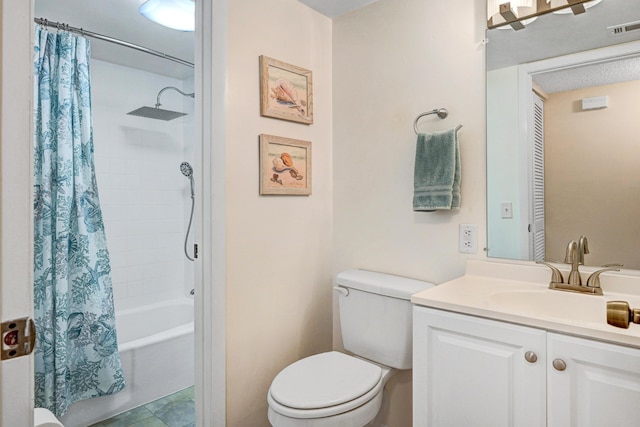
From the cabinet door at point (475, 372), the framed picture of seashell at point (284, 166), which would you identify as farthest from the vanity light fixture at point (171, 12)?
the cabinet door at point (475, 372)

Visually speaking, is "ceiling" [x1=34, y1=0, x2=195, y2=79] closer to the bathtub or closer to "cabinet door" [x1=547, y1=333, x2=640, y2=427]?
the bathtub

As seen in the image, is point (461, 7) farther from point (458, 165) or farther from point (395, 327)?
point (395, 327)

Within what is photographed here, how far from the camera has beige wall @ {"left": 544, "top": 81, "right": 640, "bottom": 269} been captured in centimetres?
129

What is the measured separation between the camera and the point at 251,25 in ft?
5.61

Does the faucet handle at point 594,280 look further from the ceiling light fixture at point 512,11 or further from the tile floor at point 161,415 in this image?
the tile floor at point 161,415

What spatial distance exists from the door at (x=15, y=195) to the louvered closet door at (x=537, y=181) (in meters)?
1.61

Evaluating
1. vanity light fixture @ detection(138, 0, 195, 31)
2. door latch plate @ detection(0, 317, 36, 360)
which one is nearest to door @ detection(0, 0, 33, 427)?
door latch plate @ detection(0, 317, 36, 360)

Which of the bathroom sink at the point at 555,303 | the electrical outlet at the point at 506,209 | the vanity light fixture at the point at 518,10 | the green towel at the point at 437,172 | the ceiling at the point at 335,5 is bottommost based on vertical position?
the bathroom sink at the point at 555,303

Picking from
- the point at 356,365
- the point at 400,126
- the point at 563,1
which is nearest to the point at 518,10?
the point at 563,1

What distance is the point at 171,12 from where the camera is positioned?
1902mm

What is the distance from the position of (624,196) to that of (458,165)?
573 millimetres

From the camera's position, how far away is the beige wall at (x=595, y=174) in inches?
50.8

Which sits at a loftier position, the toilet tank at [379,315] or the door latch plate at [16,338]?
the door latch plate at [16,338]

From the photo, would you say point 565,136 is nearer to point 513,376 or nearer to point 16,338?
point 513,376
